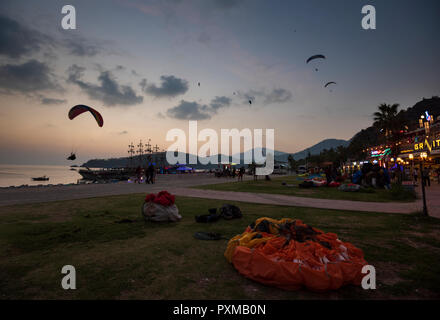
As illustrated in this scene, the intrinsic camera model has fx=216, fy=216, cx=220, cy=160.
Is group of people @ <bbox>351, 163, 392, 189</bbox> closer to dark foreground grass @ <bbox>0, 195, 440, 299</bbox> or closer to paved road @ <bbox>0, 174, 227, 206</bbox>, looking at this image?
dark foreground grass @ <bbox>0, 195, 440, 299</bbox>

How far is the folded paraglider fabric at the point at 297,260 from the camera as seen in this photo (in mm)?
3111

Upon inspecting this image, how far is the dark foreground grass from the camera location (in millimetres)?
3139

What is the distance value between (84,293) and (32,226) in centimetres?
524

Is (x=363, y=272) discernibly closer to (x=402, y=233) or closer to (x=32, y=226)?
(x=402, y=233)

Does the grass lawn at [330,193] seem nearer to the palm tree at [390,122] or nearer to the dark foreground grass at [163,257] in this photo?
the dark foreground grass at [163,257]

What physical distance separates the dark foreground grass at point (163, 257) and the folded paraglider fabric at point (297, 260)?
0.48 ft

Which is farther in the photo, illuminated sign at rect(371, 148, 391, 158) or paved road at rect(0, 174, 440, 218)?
illuminated sign at rect(371, 148, 391, 158)

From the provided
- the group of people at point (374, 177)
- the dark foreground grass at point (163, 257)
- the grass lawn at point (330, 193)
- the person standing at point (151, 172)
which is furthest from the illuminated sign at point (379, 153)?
the person standing at point (151, 172)

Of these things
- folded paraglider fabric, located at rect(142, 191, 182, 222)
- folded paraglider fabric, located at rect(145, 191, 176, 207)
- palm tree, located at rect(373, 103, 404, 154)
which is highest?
palm tree, located at rect(373, 103, 404, 154)

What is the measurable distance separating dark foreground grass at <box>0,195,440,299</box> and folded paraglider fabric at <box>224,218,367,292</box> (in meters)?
0.15

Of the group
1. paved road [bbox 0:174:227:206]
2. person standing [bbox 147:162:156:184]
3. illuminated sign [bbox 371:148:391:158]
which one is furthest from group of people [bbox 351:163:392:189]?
illuminated sign [bbox 371:148:391:158]

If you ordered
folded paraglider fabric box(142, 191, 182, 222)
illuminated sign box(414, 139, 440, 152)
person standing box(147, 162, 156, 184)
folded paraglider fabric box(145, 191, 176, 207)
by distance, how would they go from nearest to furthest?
folded paraglider fabric box(142, 191, 182, 222) → folded paraglider fabric box(145, 191, 176, 207) → person standing box(147, 162, 156, 184) → illuminated sign box(414, 139, 440, 152)

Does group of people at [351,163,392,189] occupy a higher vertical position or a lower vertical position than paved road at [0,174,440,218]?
higher
